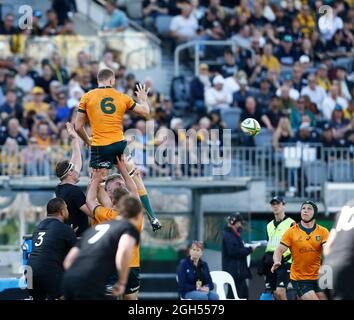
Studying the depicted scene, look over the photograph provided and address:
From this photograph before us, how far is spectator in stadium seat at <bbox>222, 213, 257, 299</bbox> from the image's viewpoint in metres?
20.5

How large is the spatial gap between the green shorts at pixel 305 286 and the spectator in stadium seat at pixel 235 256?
3.33 metres

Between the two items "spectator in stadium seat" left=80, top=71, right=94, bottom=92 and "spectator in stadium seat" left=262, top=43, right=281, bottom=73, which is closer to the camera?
"spectator in stadium seat" left=80, top=71, right=94, bottom=92

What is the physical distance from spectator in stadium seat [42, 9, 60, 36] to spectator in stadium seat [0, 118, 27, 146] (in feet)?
11.7

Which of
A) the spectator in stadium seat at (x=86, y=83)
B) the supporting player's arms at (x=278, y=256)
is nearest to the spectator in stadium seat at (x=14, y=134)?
the spectator in stadium seat at (x=86, y=83)

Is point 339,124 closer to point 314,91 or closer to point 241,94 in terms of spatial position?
point 314,91

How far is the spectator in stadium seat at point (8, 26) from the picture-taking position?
90.3 ft

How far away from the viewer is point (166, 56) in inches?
1132

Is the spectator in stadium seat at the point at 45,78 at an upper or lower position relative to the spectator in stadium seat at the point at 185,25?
lower

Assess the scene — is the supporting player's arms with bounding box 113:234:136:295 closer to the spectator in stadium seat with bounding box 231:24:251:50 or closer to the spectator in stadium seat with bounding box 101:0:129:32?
the spectator in stadium seat with bounding box 231:24:251:50

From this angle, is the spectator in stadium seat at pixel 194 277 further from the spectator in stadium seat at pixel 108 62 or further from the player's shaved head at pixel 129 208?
the spectator in stadium seat at pixel 108 62

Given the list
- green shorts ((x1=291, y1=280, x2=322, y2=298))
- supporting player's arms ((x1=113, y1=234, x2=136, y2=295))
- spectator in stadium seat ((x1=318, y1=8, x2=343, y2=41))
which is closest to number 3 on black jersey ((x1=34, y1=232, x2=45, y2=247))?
supporting player's arms ((x1=113, y1=234, x2=136, y2=295))

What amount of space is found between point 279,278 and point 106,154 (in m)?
3.72
